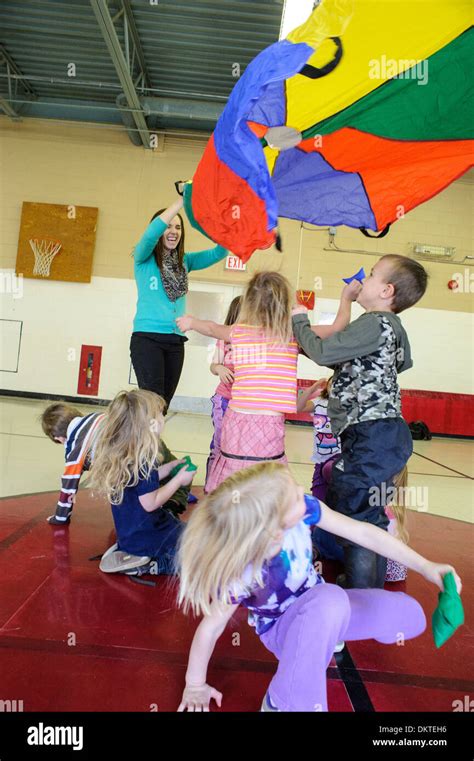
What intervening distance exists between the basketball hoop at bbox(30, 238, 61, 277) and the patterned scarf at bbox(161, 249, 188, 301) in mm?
5644

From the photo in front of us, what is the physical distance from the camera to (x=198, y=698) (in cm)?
117

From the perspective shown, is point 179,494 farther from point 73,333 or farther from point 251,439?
point 73,333

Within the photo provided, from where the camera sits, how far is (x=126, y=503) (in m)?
1.88

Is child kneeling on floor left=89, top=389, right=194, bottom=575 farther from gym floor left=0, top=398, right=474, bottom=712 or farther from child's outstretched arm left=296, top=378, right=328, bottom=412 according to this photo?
child's outstretched arm left=296, top=378, right=328, bottom=412

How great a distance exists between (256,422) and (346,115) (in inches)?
51.4

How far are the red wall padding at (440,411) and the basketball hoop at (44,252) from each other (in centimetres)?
394

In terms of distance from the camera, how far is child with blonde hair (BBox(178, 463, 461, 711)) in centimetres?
108

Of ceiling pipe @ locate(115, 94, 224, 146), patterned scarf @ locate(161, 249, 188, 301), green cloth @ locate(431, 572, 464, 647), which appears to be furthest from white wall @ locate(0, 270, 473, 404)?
green cloth @ locate(431, 572, 464, 647)

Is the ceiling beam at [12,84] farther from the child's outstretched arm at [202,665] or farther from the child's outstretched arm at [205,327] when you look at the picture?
the child's outstretched arm at [202,665]

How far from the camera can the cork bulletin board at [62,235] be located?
772 centimetres

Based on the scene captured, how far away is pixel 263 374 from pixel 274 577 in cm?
84

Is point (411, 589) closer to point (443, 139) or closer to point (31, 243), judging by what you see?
point (443, 139)

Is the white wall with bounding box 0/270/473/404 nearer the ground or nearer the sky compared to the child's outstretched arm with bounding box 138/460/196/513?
nearer the sky
